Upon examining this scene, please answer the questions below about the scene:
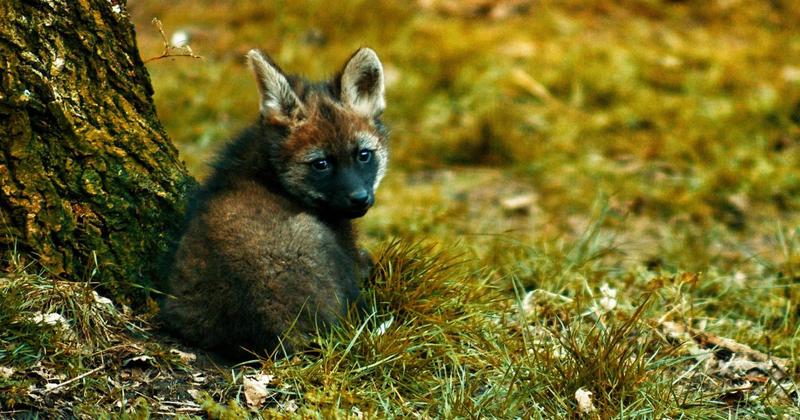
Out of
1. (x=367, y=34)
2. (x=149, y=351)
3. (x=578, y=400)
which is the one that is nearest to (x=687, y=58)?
(x=367, y=34)

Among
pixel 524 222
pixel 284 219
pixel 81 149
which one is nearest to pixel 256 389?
pixel 284 219

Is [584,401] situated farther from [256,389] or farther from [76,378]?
[76,378]

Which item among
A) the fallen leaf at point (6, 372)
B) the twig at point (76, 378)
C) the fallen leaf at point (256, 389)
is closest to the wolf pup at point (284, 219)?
the fallen leaf at point (256, 389)

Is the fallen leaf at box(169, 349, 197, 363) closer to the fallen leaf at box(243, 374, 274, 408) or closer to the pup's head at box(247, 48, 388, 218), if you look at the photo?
the fallen leaf at box(243, 374, 274, 408)

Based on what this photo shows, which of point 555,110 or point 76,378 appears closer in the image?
point 76,378

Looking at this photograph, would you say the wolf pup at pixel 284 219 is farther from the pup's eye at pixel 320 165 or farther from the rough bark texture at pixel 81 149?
the rough bark texture at pixel 81 149

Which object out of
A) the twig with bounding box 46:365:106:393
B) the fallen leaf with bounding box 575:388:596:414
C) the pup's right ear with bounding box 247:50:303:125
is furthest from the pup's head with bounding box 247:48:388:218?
the fallen leaf with bounding box 575:388:596:414
